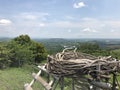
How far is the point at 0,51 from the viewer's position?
72.9 feet

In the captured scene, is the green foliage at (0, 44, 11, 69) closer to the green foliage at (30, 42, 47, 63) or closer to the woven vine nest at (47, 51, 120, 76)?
the green foliage at (30, 42, 47, 63)

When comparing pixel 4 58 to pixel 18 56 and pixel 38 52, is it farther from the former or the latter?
pixel 38 52

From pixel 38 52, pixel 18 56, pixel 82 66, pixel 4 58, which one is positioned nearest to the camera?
pixel 82 66

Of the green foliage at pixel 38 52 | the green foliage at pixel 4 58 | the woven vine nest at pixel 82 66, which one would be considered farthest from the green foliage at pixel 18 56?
the woven vine nest at pixel 82 66

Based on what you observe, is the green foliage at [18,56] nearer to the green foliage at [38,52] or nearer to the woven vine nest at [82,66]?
the green foliage at [38,52]

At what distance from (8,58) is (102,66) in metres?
18.8

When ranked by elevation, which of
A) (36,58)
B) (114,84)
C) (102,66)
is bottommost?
(36,58)

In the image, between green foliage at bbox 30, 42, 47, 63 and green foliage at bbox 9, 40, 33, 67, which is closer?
green foliage at bbox 9, 40, 33, 67

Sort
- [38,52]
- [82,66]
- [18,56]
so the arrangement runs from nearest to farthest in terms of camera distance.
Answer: [82,66] → [18,56] → [38,52]

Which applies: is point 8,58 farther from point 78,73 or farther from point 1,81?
point 78,73

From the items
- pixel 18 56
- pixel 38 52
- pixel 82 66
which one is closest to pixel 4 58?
pixel 18 56

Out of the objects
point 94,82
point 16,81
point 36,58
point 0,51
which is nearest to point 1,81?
point 16,81

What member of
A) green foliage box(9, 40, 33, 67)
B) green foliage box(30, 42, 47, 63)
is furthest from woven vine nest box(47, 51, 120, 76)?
green foliage box(30, 42, 47, 63)

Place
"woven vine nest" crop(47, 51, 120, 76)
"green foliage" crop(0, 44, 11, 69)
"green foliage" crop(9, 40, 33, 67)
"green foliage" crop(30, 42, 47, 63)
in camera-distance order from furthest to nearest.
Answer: "green foliage" crop(30, 42, 47, 63) < "green foliage" crop(9, 40, 33, 67) < "green foliage" crop(0, 44, 11, 69) < "woven vine nest" crop(47, 51, 120, 76)
